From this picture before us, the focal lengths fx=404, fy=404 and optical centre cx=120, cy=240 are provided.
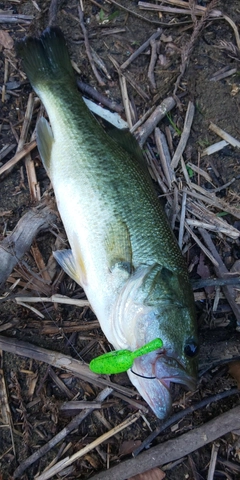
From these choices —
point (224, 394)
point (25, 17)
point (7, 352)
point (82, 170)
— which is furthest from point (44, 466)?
point (25, 17)

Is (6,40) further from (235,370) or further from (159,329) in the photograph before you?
(235,370)

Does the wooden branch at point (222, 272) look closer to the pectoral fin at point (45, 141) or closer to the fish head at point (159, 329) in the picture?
the fish head at point (159, 329)

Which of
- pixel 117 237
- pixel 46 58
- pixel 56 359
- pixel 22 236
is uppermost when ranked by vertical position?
pixel 46 58

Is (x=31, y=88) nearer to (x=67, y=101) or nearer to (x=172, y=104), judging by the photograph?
(x=67, y=101)

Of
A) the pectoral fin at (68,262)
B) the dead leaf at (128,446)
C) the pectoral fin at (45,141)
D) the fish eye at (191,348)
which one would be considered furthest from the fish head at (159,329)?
the pectoral fin at (45,141)

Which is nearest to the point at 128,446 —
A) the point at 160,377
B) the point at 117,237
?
the point at 160,377

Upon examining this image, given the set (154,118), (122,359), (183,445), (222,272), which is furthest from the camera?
(154,118)
